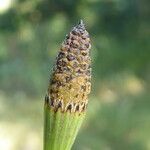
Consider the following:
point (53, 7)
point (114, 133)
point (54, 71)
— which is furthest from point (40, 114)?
point (54, 71)

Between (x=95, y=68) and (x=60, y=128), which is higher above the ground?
(x=95, y=68)

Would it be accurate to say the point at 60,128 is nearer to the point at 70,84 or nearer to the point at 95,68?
the point at 70,84

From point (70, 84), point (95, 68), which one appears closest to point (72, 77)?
point (70, 84)

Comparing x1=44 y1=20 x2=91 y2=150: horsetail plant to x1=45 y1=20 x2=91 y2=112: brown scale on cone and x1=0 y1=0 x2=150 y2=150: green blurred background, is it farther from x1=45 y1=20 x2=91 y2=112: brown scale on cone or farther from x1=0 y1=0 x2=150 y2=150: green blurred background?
x1=0 y1=0 x2=150 y2=150: green blurred background

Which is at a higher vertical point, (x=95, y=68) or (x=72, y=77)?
(x=95, y=68)

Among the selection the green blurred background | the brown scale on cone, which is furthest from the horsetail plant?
the green blurred background

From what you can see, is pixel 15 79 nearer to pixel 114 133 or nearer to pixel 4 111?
pixel 4 111

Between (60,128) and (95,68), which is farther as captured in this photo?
(95,68)

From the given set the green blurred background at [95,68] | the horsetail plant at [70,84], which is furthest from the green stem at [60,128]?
the green blurred background at [95,68]
